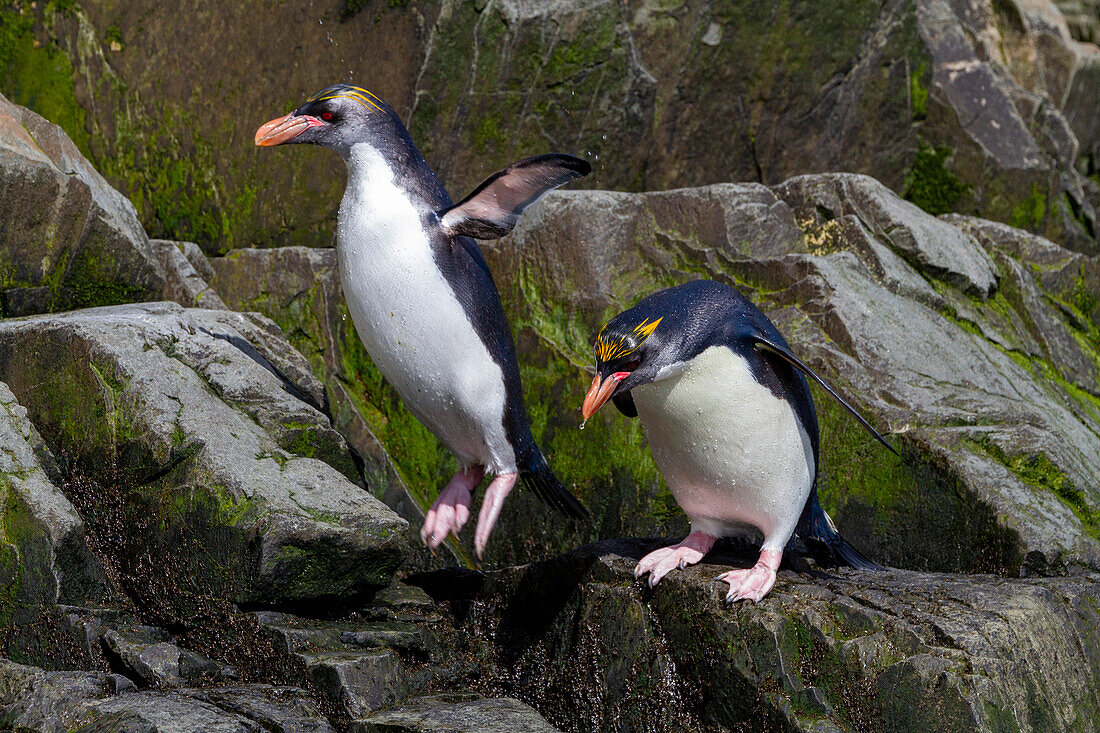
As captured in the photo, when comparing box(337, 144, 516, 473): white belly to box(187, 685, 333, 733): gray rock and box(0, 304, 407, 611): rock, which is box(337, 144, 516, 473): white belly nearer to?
box(0, 304, 407, 611): rock

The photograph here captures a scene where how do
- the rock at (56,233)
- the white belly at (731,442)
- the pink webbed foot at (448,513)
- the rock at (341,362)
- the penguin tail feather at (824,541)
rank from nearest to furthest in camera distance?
the white belly at (731,442)
the penguin tail feather at (824,541)
the pink webbed foot at (448,513)
the rock at (56,233)
the rock at (341,362)

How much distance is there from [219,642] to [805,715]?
1.89 meters

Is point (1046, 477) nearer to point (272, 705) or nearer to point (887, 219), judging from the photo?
point (887, 219)

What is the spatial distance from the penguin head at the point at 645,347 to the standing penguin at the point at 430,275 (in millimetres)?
814

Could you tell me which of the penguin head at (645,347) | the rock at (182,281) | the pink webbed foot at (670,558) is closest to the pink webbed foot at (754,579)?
the pink webbed foot at (670,558)

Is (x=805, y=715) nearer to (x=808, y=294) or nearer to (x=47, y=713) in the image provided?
(x=47, y=713)

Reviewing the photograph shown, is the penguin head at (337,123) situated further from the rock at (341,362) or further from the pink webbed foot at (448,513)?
the rock at (341,362)

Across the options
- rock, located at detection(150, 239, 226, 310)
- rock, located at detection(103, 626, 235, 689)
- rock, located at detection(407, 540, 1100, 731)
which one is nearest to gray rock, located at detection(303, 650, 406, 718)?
rock, located at detection(103, 626, 235, 689)

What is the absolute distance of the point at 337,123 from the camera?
3824 mm

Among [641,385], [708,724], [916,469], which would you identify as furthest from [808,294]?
[708,724]

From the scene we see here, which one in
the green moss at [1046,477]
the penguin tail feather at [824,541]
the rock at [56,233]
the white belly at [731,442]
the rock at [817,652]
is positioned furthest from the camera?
the rock at [56,233]

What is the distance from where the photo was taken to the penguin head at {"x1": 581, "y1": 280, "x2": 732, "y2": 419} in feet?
9.66

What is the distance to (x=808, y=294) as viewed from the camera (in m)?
4.77

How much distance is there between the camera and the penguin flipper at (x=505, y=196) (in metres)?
3.66
